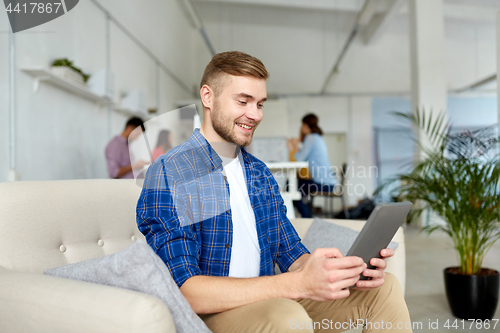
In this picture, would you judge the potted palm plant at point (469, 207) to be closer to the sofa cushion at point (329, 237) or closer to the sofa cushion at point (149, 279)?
the sofa cushion at point (329, 237)

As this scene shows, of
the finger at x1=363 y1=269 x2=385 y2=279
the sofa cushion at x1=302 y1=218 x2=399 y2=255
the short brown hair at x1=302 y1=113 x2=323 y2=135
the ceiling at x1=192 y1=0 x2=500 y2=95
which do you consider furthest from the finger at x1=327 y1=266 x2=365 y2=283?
the ceiling at x1=192 y1=0 x2=500 y2=95

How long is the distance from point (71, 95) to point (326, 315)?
3537 millimetres

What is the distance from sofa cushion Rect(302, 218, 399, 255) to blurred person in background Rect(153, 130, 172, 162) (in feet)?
2.49

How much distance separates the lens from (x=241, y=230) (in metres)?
1.17

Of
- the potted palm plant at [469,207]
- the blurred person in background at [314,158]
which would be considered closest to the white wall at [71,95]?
the potted palm plant at [469,207]

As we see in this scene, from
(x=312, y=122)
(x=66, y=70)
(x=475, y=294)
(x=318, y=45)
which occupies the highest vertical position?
(x=318, y=45)

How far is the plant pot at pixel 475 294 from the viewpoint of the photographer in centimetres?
217

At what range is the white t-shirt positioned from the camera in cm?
114

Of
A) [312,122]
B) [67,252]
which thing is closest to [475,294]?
[67,252]

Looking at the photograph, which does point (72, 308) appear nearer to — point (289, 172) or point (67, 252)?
point (67, 252)

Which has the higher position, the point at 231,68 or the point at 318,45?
the point at 318,45

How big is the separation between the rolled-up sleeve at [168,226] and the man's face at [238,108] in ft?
0.78

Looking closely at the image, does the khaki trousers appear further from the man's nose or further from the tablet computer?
the man's nose

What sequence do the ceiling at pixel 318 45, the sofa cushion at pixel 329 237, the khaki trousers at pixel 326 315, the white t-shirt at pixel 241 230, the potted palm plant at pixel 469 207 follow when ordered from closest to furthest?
the khaki trousers at pixel 326 315
the white t-shirt at pixel 241 230
the sofa cushion at pixel 329 237
the potted palm plant at pixel 469 207
the ceiling at pixel 318 45
